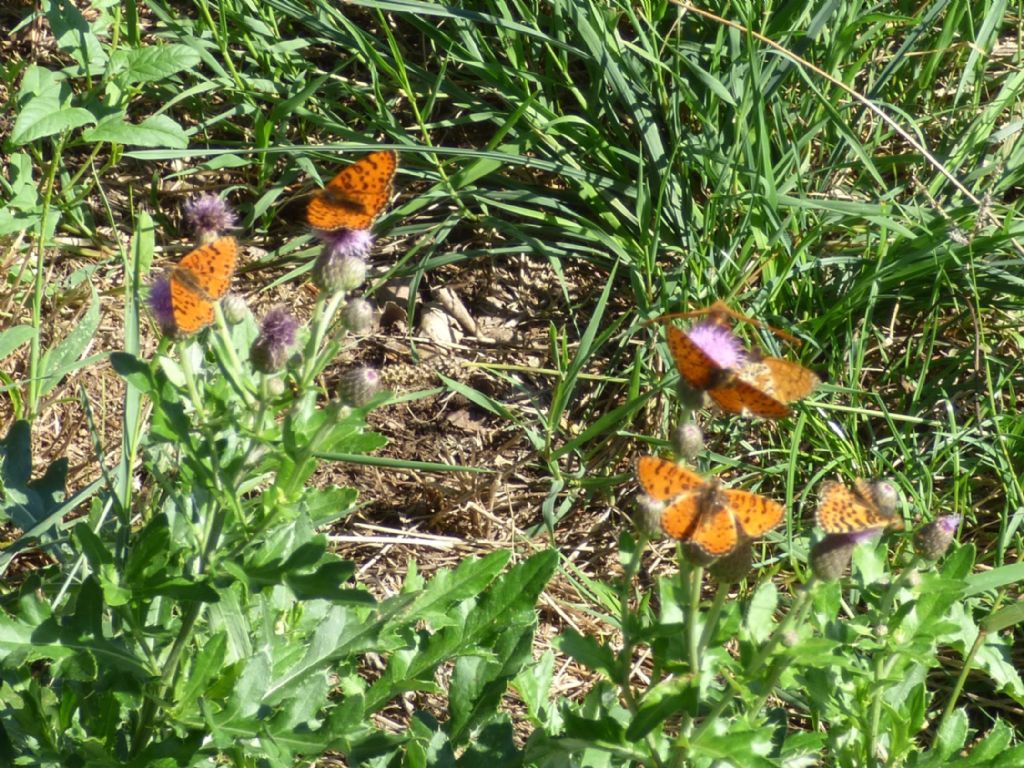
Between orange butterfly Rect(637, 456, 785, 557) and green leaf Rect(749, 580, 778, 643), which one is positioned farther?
green leaf Rect(749, 580, 778, 643)

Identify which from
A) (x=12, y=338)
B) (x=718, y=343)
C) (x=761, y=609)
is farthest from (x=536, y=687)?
(x=12, y=338)

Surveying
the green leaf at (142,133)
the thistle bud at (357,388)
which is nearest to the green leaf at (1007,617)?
the thistle bud at (357,388)

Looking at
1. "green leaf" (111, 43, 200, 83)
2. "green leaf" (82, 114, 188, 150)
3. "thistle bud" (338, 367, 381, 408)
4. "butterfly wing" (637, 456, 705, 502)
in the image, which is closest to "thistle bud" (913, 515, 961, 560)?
"butterfly wing" (637, 456, 705, 502)

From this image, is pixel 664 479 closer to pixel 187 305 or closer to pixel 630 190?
pixel 187 305

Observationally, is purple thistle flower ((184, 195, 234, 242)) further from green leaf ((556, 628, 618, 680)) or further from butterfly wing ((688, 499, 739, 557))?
butterfly wing ((688, 499, 739, 557))

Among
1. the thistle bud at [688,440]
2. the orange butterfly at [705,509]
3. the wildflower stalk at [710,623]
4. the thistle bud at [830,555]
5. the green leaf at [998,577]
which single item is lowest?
the green leaf at [998,577]

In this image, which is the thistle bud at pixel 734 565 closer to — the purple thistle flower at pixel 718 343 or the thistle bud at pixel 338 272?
the purple thistle flower at pixel 718 343
